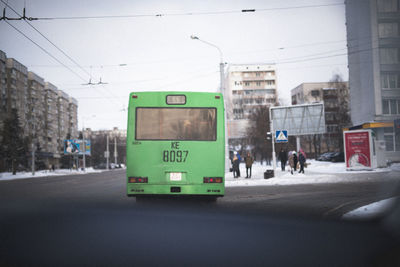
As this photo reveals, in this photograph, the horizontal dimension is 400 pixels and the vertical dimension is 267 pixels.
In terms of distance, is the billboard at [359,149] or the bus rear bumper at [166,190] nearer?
the bus rear bumper at [166,190]

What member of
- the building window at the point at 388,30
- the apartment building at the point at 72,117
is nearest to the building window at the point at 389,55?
the building window at the point at 388,30

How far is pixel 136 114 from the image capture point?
9.91 meters

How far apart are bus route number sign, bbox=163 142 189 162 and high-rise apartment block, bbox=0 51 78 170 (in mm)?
48561

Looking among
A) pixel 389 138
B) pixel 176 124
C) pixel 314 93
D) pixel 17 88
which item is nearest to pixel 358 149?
pixel 389 138

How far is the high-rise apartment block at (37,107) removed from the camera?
71.9m

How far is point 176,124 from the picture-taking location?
991cm

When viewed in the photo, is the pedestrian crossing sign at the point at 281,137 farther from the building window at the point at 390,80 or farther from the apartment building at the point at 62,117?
the apartment building at the point at 62,117

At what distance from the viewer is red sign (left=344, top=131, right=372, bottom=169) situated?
26.1 meters

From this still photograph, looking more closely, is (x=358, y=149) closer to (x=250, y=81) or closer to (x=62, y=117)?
(x=250, y=81)

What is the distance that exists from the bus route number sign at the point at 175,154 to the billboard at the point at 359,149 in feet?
63.4

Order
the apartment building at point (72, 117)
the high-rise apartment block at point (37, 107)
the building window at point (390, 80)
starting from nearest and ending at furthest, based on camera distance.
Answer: the building window at point (390, 80) < the high-rise apartment block at point (37, 107) < the apartment building at point (72, 117)

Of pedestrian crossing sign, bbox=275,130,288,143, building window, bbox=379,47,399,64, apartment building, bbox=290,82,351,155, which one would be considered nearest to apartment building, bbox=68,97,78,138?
apartment building, bbox=290,82,351,155

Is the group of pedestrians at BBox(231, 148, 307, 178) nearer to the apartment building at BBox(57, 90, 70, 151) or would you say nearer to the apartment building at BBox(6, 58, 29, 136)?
the apartment building at BBox(6, 58, 29, 136)

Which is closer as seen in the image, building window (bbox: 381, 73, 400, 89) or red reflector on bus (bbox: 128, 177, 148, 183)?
red reflector on bus (bbox: 128, 177, 148, 183)
